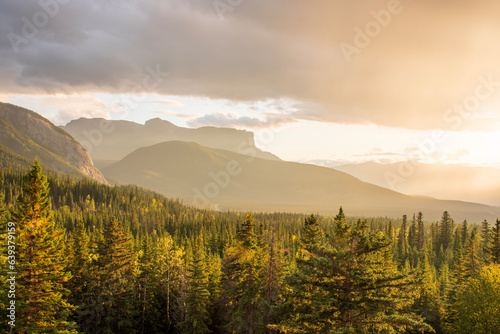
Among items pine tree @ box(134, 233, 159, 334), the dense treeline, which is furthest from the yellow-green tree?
pine tree @ box(134, 233, 159, 334)

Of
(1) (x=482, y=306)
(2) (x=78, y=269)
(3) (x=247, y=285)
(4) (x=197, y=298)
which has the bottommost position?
(4) (x=197, y=298)

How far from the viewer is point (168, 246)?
5169 centimetres

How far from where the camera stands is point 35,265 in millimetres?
24141

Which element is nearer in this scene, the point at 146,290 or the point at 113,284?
the point at 113,284

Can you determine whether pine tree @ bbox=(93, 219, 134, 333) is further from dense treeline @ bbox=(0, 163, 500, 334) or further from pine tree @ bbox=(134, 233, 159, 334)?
pine tree @ bbox=(134, 233, 159, 334)

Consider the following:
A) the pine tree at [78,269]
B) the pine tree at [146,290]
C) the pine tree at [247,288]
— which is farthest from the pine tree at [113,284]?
the pine tree at [247,288]

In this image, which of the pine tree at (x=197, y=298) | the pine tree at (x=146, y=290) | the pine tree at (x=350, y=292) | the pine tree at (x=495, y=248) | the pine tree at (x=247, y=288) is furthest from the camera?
the pine tree at (x=146, y=290)

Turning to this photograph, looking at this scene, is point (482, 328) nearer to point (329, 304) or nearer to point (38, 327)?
point (329, 304)

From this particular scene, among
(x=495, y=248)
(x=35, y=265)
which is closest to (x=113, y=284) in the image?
(x=35, y=265)

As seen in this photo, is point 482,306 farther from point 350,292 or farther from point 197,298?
point 197,298

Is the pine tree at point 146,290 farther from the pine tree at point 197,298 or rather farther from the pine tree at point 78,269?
the pine tree at point 197,298

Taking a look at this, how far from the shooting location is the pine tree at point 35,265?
23.8 meters

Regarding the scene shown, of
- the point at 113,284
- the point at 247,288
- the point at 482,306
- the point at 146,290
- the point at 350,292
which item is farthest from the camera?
the point at 146,290

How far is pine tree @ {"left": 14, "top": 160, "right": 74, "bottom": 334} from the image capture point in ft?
78.2
